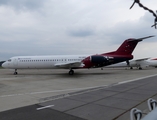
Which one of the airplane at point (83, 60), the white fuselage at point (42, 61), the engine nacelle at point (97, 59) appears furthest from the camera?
the white fuselage at point (42, 61)

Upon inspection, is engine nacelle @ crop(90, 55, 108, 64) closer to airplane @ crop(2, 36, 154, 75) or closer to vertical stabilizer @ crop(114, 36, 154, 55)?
airplane @ crop(2, 36, 154, 75)

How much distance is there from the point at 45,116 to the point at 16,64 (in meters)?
20.7

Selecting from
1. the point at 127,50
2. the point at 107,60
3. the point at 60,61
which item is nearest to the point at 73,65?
the point at 60,61

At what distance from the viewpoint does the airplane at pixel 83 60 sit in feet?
73.2

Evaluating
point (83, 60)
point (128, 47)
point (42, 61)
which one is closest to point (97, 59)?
point (83, 60)

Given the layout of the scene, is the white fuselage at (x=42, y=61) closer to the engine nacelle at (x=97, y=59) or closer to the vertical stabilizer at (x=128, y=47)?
the engine nacelle at (x=97, y=59)

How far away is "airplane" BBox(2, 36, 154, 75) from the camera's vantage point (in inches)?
878

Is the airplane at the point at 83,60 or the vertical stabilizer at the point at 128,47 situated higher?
the vertical stabilizer at the point at 128,47

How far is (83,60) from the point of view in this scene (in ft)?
75.1

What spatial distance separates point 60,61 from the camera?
77.8 feet

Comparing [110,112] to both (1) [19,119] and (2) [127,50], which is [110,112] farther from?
(2) [127,50]

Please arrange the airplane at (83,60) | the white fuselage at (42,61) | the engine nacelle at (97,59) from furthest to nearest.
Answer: the white fuselage at (42,61) → the airplane at (83,60) → the engine nacelle at (97,59)

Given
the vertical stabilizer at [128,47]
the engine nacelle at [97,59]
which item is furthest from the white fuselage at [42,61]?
the vertical stabilizer at [128,47]

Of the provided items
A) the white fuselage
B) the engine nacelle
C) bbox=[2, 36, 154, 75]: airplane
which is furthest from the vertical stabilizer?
the white fuselage
